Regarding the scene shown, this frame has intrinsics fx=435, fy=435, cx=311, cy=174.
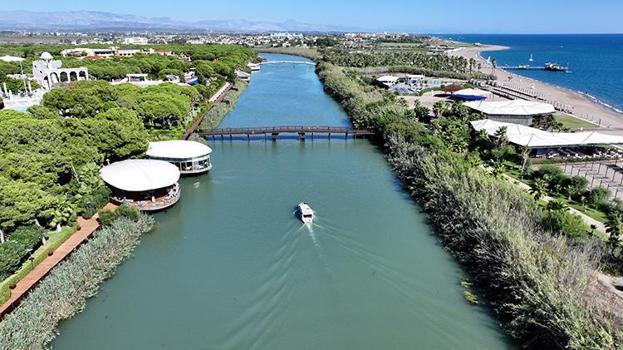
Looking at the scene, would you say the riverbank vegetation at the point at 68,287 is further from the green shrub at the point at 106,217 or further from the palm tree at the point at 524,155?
the palm tree at the point at 524,155

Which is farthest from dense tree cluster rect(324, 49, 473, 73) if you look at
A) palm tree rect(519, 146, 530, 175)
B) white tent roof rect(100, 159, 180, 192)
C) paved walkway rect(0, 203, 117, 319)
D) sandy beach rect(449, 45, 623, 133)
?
paved walkway rect(0, 203, 117, 319)

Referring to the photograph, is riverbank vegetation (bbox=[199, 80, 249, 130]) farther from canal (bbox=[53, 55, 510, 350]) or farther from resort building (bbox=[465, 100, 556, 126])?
resort building (bbox=[465, 100, 556, 126])

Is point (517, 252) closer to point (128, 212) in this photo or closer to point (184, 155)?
point (128, 212)

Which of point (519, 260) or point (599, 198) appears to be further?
point (599, 198)

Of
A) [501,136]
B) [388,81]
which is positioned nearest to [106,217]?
[501,136]

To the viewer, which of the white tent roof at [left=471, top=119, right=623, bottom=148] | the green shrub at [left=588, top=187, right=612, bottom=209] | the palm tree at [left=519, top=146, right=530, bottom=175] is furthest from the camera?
the white tent roof at [left=471, top=119, right=623, bottom=148]
